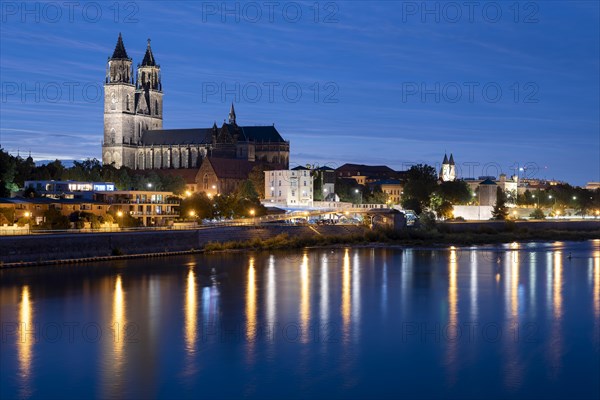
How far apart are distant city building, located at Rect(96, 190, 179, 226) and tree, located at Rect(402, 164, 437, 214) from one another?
2587 centimetres

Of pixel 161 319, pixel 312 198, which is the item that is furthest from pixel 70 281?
pixel 312 198

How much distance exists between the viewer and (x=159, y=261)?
135 feet

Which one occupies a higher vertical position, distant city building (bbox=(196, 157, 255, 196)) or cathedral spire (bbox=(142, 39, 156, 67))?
cathedral spire (bbox=(142, 39, 156, 67))

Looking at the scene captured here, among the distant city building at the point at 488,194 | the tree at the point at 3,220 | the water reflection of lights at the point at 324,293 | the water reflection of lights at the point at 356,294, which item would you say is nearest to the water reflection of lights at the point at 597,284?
the water reflection of lights at the point at 356,294

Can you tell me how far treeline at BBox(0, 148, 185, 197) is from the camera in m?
60.3

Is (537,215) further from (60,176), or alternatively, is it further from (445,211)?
(60,176)

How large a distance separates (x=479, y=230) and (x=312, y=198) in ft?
65.7

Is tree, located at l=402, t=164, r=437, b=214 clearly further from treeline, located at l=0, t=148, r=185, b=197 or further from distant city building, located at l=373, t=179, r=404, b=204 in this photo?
treeline, located at l=0, t=148, r=185, b=197

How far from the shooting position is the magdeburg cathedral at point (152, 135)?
98.4 m

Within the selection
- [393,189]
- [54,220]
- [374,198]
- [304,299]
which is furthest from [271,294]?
[393,189]

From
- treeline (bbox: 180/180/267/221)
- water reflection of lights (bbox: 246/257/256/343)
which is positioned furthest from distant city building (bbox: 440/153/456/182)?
water reflection of lights (bbox: 246/257/256/343)

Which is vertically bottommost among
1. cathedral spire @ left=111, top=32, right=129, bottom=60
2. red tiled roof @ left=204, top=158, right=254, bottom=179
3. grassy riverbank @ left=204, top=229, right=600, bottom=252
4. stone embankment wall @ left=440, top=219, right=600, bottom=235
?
grassy riverbank @ left=204, top=229, right=600, bottom=252

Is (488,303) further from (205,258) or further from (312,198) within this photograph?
(312,198)

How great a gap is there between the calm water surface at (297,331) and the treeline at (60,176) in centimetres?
2461
